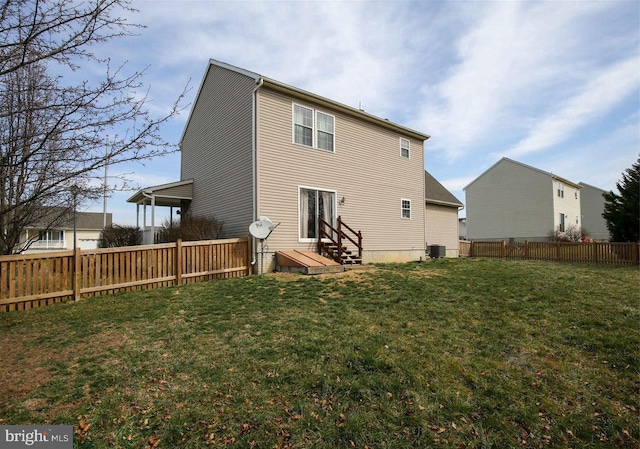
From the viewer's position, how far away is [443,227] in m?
19.6

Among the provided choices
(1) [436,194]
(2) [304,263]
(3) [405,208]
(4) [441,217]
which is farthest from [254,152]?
(4) [441,217]

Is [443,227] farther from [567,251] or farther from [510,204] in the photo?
[510,204]

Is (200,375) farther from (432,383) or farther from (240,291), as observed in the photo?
→ (240,291)

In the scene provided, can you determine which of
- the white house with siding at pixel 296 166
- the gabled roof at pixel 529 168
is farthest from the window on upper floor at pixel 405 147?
the gabled roof at pixel 529 168

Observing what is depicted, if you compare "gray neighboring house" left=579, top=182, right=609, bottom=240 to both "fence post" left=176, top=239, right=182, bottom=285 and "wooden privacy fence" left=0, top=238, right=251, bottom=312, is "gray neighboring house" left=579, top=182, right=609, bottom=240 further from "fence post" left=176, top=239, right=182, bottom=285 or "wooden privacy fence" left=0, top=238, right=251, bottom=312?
"fence post" left=176, top=239, right=182, bottom=285

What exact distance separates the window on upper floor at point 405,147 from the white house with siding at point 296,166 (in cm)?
5

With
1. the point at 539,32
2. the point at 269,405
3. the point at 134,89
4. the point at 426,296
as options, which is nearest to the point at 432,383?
the point at 269,405

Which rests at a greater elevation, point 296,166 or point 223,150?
point 223,150

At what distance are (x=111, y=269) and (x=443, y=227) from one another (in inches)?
658

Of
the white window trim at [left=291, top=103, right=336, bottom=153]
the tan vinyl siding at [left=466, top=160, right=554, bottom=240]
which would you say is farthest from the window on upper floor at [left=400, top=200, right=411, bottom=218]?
the tan vinyl siding at [left=466, top=160, right=554, bottom=240]

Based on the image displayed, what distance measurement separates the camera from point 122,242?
1339 centimetres

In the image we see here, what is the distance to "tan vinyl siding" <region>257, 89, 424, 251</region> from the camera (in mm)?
11336

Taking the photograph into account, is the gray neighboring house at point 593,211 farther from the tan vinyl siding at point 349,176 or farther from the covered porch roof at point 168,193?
the covered porch roof at point 168,193

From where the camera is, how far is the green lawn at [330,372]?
3.14 meters
